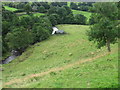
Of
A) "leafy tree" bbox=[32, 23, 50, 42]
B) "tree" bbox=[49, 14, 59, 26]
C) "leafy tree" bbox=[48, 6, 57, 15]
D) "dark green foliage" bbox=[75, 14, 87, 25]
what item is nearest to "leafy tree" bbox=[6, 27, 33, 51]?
"leafy tree" bbox=[32, 23, 50, 42]

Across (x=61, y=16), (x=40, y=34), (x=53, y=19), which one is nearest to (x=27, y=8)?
(x=61, y=16)

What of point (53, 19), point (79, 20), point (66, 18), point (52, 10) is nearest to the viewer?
point (53, 19)

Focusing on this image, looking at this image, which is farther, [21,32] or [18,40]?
[21,32]

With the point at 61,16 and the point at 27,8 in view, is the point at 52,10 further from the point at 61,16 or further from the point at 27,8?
the point at 27,8

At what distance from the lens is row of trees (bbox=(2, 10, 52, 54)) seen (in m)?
60.4

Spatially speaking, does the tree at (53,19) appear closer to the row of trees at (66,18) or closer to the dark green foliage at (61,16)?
the dark green foliage at (61,16)

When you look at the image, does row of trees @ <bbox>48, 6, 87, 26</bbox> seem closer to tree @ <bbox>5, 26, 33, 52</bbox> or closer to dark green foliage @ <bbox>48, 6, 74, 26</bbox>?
dark green foliage @ <bbox>48, 6, 74, 26</bbox>

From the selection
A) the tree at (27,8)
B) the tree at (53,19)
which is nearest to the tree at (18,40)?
the tree at (53,19)

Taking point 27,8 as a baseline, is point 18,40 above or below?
below

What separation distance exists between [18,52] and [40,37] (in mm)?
13111

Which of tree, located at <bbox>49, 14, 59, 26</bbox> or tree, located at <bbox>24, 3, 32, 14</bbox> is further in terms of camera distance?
tree, located at <bbox>24, 3, 32, 14</bbox>


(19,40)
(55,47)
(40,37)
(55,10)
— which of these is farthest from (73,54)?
(55,10)

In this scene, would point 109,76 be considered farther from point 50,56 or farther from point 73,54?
point 50,56

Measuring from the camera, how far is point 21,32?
210 feet
